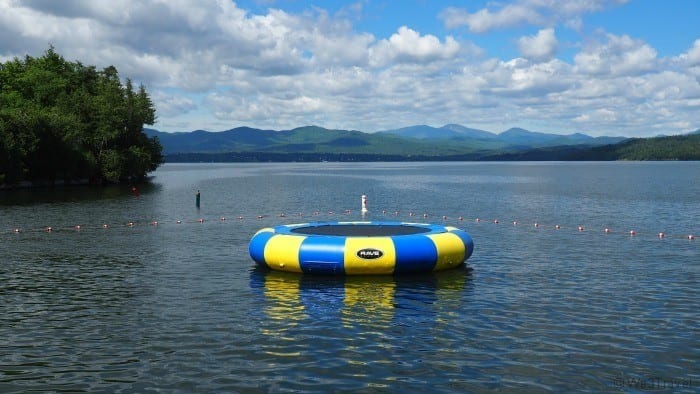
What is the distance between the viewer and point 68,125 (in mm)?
96188

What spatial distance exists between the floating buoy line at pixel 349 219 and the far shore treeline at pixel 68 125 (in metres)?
43.2

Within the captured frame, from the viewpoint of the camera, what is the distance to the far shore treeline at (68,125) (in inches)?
3401

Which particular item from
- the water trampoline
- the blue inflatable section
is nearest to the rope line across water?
the water trampoline

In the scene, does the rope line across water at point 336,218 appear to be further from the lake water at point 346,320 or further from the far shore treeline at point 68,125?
the far shore treeline at point 68,125

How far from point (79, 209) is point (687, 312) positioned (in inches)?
2175

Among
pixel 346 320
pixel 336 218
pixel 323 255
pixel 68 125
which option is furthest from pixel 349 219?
pixel 68 125

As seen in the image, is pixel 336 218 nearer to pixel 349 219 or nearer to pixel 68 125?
pixel 349 219

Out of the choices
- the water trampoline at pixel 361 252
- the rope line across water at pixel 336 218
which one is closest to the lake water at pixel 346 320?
the water trampoline at pixel 361 252

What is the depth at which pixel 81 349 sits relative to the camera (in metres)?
15.9

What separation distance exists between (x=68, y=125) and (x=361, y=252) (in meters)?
85.7

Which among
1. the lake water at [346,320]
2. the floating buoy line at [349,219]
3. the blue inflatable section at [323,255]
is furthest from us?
the floating buoy line at [349,219]

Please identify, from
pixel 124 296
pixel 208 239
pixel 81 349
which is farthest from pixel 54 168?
pixel 81 349

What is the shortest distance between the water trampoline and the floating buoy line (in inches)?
747

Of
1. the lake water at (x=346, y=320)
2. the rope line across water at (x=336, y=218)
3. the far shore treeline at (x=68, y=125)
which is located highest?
the far shore treeline at (x=68, y=125)
